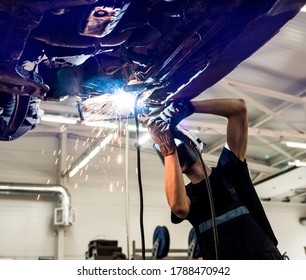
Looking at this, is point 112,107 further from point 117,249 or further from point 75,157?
point 75,157

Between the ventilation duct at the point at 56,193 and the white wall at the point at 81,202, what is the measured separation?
0.26m

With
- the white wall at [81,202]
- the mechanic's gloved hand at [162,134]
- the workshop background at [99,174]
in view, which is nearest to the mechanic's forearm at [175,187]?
the mechanic's gloved hand at [162,134]

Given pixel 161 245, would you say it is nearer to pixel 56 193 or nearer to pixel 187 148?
pixel 56 193

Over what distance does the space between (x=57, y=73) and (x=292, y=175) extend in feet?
22.6

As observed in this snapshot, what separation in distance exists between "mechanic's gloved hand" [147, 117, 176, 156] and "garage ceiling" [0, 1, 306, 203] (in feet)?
10.8

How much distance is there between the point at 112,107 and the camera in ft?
4.58

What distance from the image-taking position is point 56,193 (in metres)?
7.27

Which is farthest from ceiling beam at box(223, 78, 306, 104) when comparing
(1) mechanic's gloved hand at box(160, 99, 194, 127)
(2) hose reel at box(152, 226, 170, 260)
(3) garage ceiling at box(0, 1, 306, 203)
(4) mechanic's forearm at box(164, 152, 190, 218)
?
(1) mechanic's gloved hand at box(160, 99, 194, 127)

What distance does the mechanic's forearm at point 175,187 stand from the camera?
1.46 meters

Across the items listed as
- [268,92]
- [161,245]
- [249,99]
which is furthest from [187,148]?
[249,99]

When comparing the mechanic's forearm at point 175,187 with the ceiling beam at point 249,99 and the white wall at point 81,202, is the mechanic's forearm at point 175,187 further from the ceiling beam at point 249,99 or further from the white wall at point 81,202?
the white wall at point 81,202

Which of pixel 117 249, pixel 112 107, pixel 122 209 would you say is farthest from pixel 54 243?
pixel 112 107

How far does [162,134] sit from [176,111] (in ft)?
0.36

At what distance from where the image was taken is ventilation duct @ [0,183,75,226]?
6.94 meters
